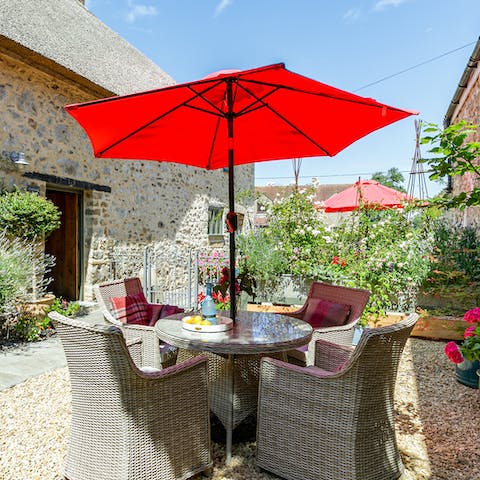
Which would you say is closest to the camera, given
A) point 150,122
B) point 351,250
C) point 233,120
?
point 150,122

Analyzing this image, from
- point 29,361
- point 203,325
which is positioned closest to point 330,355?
point 203,325

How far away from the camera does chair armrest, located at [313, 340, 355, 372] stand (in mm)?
2617

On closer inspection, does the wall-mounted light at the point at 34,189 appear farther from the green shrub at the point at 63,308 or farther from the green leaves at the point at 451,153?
the green leaves at the point at 451,153

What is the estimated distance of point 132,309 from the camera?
3.78 meters

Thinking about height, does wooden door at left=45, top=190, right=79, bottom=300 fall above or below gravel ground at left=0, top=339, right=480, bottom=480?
above

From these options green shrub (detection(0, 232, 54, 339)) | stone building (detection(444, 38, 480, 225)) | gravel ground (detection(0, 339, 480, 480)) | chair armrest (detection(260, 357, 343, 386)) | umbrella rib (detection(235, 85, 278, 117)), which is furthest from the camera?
stone building (detection(444, 38, 480, 225))

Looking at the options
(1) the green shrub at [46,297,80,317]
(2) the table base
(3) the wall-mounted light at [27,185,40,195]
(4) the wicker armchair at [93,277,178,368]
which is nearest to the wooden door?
(1) the green shrub at [46,297,80,317]

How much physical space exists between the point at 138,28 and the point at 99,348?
1065cm

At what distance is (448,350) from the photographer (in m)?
2.97

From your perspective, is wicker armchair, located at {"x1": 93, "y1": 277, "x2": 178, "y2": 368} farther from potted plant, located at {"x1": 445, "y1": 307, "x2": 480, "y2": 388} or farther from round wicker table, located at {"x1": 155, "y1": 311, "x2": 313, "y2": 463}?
potted plant, located at {"x1": 445, "y1": 307, "x2": 480, "y2": 388}

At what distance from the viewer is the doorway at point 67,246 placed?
701cm

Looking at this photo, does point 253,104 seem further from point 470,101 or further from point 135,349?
point 470,101

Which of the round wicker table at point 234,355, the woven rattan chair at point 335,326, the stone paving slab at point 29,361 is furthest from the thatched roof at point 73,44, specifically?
the woven rattan chair at point 335,326

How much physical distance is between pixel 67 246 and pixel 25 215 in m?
2.26
